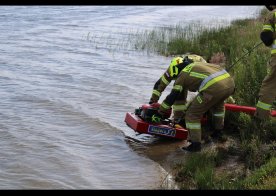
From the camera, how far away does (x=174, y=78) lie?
8070mm

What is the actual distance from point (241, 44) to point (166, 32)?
7599mm

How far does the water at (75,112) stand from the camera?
7.06 meters

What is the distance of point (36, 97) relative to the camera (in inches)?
445

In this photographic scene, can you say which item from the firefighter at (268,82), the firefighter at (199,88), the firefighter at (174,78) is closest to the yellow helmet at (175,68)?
the firefighter at (174,78)

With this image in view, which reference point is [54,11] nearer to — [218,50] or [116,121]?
[218,50]

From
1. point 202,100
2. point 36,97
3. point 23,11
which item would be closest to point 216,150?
point 202,100

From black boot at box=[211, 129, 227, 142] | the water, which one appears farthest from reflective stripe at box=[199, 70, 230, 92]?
the water

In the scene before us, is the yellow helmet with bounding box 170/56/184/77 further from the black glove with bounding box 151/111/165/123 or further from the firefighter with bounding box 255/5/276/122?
the firefighter with bounding box 255/5/276/122

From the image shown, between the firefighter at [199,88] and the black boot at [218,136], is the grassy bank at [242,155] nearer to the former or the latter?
the black boot at [218,136]

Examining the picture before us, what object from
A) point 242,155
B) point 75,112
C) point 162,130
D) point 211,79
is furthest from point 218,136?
point 75,112

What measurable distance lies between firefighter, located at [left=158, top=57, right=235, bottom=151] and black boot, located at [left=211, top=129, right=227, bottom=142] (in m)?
0.57

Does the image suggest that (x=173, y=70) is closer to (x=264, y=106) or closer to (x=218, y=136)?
(x=218, y=136)

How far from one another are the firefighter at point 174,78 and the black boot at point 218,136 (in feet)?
2.36

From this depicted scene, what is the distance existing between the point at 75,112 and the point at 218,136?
137 inches
